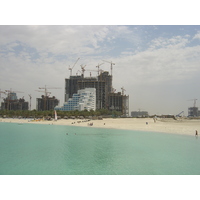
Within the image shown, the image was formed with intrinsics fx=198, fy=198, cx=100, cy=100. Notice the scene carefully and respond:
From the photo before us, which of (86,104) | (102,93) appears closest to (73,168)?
(86,104)

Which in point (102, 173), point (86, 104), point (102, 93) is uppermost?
point (102, 93)

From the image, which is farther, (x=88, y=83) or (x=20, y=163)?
(x=88, y=83)

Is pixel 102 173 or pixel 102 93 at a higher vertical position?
pixel 102 93

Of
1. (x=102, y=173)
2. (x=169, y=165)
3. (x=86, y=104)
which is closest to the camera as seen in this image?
(x=102, y=173)

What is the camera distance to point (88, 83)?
652 feet

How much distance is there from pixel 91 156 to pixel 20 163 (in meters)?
8.22
